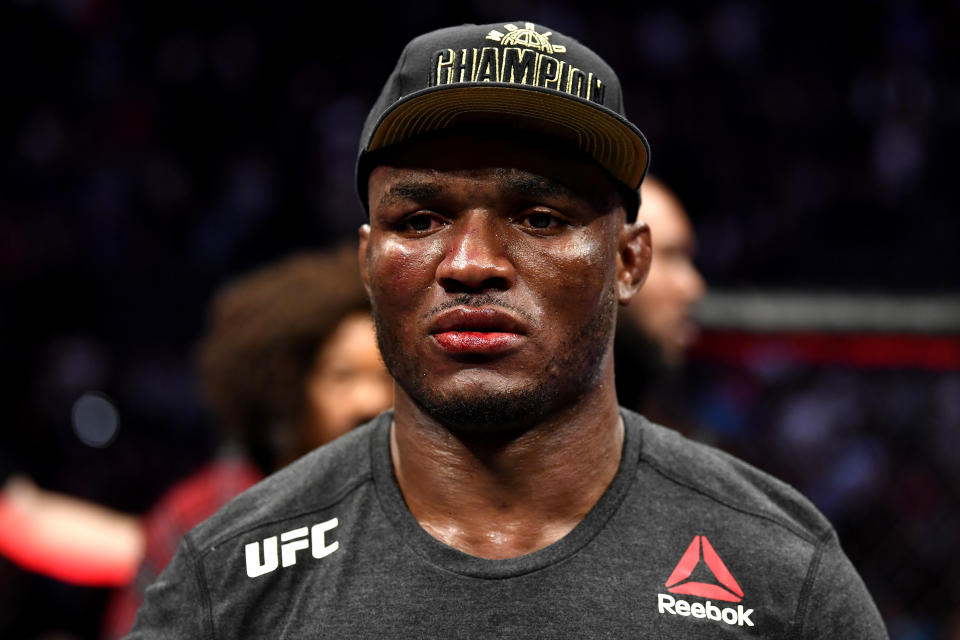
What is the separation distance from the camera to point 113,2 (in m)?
7.90

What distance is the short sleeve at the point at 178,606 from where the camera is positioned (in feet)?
4.92

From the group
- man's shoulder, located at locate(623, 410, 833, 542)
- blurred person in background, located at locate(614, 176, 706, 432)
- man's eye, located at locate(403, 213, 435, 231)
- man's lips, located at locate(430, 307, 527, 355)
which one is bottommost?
blurred person in background, located at locate(614, 176, 706, 432)

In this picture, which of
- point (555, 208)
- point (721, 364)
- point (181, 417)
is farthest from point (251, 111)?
point (555, 208)

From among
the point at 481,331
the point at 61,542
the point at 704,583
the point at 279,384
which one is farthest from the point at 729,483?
the point at 61,542

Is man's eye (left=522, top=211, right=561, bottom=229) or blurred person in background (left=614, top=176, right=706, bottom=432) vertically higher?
man's eye (left=522, top=211, right=561, bottom=229)

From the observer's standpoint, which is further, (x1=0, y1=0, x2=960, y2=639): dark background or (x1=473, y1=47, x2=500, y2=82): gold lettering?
(x1=0, y1=0, x2=960, y2=639): dark background

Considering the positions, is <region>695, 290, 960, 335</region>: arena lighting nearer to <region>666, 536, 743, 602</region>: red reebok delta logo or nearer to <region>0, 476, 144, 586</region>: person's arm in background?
<region>0, 476, 144, 586</region>: person's arm in background

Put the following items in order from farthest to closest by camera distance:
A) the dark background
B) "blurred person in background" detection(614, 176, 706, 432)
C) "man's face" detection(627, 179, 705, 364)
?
the dark background
"man's face" detection(627, 179, 705, 364)
"blurred person in background" detection(614, 176, 706, 432)

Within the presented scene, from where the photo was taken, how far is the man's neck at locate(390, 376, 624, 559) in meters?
1.54

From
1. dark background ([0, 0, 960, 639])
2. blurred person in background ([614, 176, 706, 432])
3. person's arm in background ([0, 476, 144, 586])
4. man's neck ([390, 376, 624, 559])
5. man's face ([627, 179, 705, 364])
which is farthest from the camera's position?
dark background ([0, 0, 960, 639])

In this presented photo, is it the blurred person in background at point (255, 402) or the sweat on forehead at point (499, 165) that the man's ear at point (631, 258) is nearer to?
the sweat on forehead at point (499, 165)

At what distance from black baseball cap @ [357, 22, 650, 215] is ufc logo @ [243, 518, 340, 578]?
0.53 metres

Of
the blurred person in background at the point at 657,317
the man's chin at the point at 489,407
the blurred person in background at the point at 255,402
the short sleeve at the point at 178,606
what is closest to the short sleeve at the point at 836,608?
the man's chin at the point at 489,407

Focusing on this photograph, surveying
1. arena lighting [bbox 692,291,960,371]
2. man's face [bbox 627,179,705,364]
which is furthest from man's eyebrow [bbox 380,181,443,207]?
arena lighting [bbox 692,291,960,371]
